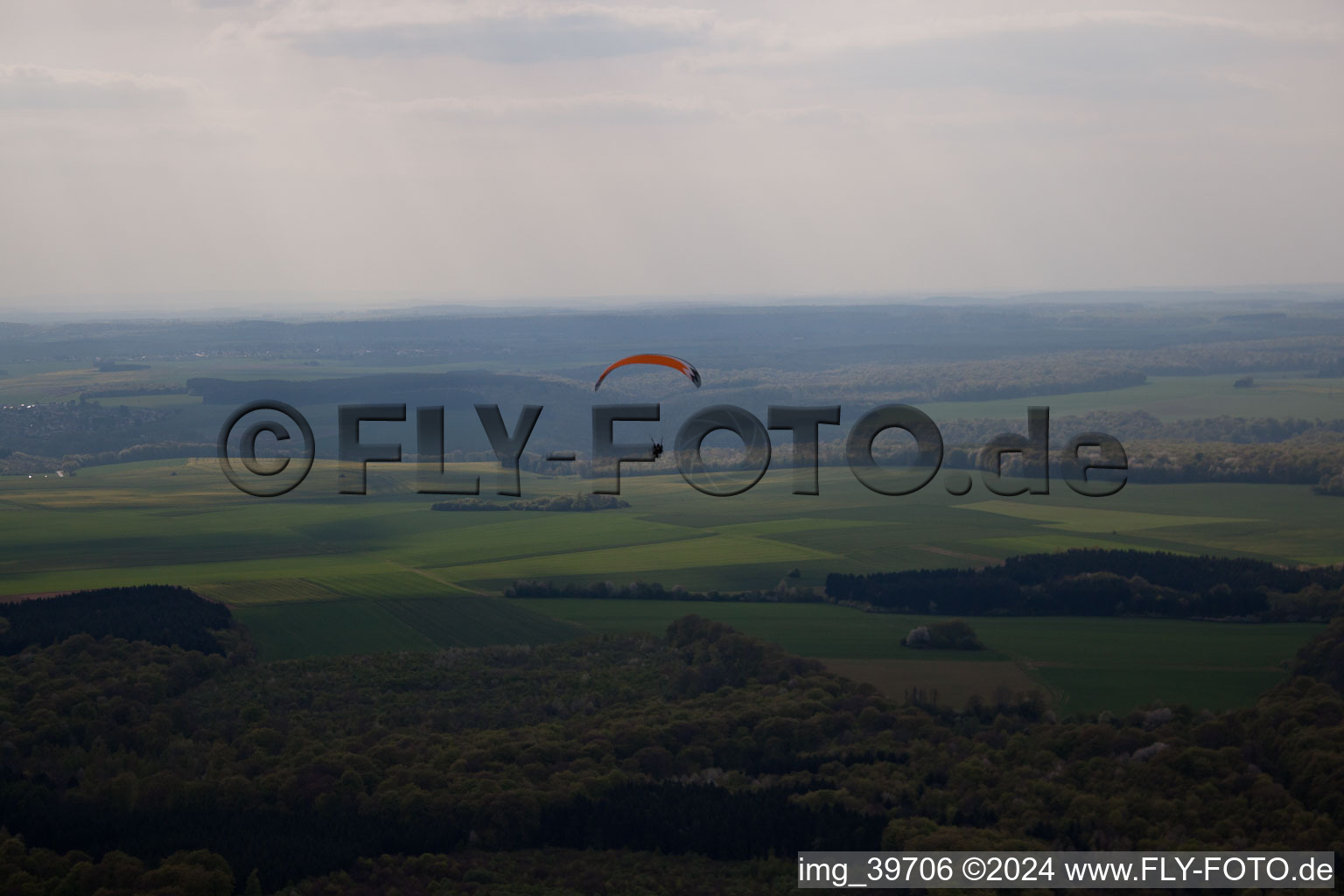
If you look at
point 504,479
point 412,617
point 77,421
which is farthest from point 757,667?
point 77,421

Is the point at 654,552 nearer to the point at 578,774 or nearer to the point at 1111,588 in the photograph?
the point at 1111,588

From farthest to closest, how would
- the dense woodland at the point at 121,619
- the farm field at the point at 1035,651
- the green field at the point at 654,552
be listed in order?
the green field at the point at 654,552, the dense woodland at the point at 121,619, the farm field at the point at 1035,651

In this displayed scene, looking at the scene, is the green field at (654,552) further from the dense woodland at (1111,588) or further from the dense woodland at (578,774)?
the dense woodland at (578,774)

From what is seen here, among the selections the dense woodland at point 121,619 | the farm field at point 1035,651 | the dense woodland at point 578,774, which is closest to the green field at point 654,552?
the farm field at point 1035,651

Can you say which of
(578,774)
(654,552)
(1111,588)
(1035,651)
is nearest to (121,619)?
(578,774)

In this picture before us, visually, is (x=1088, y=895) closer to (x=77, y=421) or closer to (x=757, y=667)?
(x=757, y=667)
